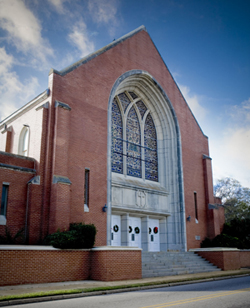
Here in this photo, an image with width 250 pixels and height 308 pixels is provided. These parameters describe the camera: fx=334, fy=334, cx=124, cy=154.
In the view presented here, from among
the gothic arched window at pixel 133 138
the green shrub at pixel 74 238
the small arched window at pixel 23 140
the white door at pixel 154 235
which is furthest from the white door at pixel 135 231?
the small arched window at pixel 23 140

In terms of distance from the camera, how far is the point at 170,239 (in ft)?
74.4

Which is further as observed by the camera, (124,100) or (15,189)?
(124,100)

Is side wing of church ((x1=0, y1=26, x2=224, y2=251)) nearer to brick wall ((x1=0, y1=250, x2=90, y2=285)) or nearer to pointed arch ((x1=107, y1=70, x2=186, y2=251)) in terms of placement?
pointed arch ((x1=107, y1=70, x2=186, y2=251))

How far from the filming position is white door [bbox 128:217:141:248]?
67.4 feet

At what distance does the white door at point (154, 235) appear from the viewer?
21731mm

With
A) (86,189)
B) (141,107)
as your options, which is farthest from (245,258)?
(141,107)

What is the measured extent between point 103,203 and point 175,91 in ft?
39.0

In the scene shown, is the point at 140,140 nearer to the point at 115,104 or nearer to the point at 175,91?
the point at 115,104

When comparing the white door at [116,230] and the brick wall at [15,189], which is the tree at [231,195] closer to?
the white door at [116,230]

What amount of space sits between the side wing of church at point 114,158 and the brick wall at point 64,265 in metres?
2.08

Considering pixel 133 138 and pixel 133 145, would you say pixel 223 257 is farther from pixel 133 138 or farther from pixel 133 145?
pixel 133 138

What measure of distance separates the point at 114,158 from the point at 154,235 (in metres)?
6.06

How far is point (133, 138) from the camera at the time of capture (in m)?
22.5

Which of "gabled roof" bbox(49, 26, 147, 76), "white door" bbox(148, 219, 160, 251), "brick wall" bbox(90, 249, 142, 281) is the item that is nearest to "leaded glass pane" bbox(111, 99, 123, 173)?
"gabled roof" bbox(49, 26, 147, 76)
